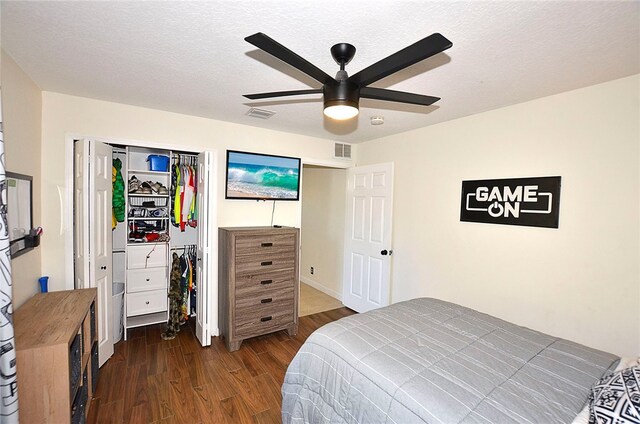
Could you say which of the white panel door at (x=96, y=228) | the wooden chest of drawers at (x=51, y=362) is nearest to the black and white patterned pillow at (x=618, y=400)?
the wooden chest of drawers at (x=51, y=362)

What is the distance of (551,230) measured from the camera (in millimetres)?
2285

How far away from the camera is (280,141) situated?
142 inches

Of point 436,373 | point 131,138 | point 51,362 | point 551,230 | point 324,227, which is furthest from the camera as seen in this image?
point 324,227

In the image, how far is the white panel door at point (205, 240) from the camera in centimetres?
292

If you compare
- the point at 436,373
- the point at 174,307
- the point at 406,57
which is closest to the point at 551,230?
the point at 436,373

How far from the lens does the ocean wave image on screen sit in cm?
329

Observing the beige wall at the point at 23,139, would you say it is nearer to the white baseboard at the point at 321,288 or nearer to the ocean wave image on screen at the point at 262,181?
the ocean wave image on screen at the point at 262,181

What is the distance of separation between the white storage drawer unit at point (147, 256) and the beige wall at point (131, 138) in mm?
Answer: 743

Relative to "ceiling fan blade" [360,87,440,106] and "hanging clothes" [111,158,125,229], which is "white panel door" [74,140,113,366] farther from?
"ceiling fan blade" [360,87,440,106]

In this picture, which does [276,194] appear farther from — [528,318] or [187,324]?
[528,318]

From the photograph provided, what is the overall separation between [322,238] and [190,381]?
3.04 m

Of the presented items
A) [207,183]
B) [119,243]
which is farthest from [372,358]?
[119,243]

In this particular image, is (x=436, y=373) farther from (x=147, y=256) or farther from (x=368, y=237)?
(x=147, y=256)

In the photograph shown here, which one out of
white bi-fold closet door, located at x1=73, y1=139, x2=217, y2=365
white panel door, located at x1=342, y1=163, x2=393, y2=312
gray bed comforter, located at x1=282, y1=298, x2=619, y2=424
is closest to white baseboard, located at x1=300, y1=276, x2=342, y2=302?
white panel door, located at x1=342, y1=163, x2=393, y2=312
